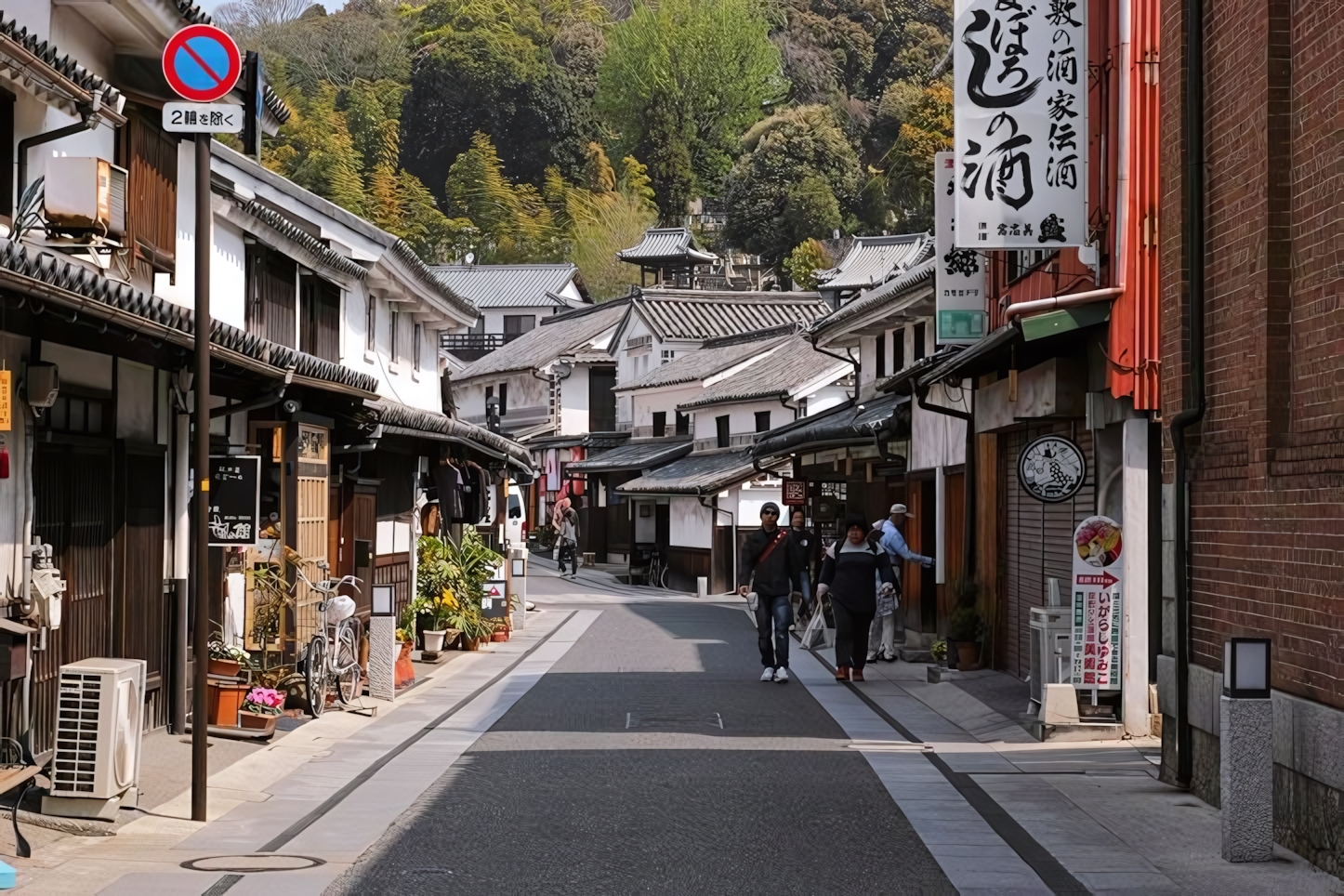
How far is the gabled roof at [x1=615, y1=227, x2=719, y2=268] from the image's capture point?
237 ft

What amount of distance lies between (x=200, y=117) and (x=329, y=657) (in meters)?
7.05

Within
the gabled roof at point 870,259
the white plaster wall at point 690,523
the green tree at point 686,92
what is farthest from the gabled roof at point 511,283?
the white plaster wall at point 690,523

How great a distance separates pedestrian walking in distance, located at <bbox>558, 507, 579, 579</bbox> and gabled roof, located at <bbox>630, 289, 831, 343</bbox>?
827cm

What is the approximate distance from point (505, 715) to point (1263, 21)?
9535 mm

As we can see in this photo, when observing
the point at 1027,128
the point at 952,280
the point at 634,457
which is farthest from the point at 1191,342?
the point at 634,457

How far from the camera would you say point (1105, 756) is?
12.7 meters

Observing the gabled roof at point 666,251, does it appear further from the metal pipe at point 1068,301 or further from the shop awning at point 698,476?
the metal pipe at point 1068,301

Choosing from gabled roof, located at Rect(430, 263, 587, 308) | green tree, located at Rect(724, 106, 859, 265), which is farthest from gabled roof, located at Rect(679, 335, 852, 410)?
gabled roof, located at Rect(430, 263, 587, 308)

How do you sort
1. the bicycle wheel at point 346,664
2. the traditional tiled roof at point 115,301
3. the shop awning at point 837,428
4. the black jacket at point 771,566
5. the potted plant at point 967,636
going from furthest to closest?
the shop awning at point 837,428
the potted plant at point 967,636
the black jacket at point 771,566
the bicycle wheel at point 346,664
the traditional tiled roof at point 115,301

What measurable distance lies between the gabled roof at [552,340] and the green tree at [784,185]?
38.6 feet

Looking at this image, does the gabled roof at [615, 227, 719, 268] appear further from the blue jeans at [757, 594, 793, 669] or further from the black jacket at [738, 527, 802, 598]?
the black jacket at [738, 527, 802, 598]

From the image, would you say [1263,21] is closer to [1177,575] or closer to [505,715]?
[1177,575]

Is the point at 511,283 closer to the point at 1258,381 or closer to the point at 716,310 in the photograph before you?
the point at 716,310

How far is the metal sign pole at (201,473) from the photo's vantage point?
9.74 metres
